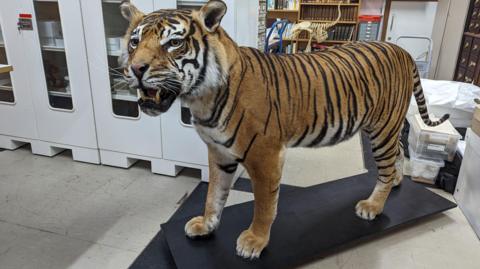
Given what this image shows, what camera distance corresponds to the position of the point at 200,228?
1.85m

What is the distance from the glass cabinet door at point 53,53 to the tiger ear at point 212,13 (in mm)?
2005

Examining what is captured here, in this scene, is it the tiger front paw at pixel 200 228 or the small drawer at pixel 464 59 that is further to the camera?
the small drawer at pixel 464 59

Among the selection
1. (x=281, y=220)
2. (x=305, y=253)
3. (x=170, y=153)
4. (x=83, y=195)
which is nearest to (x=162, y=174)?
(x=170, y=153)

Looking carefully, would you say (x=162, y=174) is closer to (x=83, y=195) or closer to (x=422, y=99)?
(x=83, y=195)

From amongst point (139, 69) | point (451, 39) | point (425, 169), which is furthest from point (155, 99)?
point (451, 39)

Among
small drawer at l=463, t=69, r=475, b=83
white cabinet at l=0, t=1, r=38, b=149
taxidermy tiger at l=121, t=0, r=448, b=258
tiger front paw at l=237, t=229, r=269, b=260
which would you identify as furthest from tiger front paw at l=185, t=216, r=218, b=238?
small drawer at l=463, t=69, r=475, b=83

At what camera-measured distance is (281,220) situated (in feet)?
6.68

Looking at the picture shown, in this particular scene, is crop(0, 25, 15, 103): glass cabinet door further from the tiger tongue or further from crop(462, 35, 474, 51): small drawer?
crop(462, 35, 474, 51): small drawer

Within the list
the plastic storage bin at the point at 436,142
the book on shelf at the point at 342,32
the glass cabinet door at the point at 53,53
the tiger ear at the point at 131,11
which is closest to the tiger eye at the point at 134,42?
the tiger ear at the point at 131,11

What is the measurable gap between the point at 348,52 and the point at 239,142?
84cm

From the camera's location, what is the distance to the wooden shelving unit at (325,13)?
20.7ft

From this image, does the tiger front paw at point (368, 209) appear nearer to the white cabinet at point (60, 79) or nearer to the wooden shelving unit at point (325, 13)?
the white cabinet at point (60, 79)

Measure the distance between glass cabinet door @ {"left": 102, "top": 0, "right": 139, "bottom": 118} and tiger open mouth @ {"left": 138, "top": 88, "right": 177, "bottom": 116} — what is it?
1418 mm

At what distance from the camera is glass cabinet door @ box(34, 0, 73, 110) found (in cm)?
277
